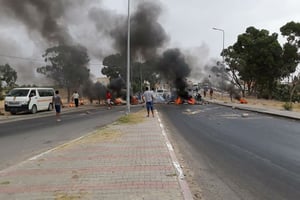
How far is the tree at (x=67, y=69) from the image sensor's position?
40.2 meters

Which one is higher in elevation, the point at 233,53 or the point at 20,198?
the point at 233,53

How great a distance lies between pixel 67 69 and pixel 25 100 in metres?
14.9

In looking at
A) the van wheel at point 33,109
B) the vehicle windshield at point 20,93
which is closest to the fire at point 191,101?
the van wheel at point 33,109

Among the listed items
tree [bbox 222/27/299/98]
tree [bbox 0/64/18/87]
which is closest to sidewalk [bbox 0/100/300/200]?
tree [bbox 222/27/299/98]

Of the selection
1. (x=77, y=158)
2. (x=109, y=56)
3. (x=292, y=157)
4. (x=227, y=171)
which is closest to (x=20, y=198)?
(x=77, y=158)

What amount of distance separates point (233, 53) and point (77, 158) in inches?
2239

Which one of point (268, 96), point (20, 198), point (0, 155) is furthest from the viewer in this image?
point (268, 96)

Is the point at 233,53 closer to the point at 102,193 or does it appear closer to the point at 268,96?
the point at 268,96

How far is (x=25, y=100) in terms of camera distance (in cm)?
2873

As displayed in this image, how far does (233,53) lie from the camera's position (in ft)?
208

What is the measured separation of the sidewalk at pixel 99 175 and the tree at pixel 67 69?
30.2 m

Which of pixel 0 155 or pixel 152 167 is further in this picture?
pixel 0 155

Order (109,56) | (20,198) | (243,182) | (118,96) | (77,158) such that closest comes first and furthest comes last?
(20,198) → (243,182) → (77,158) → (109,56) → (118,96)

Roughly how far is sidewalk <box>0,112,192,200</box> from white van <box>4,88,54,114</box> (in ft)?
63.3
